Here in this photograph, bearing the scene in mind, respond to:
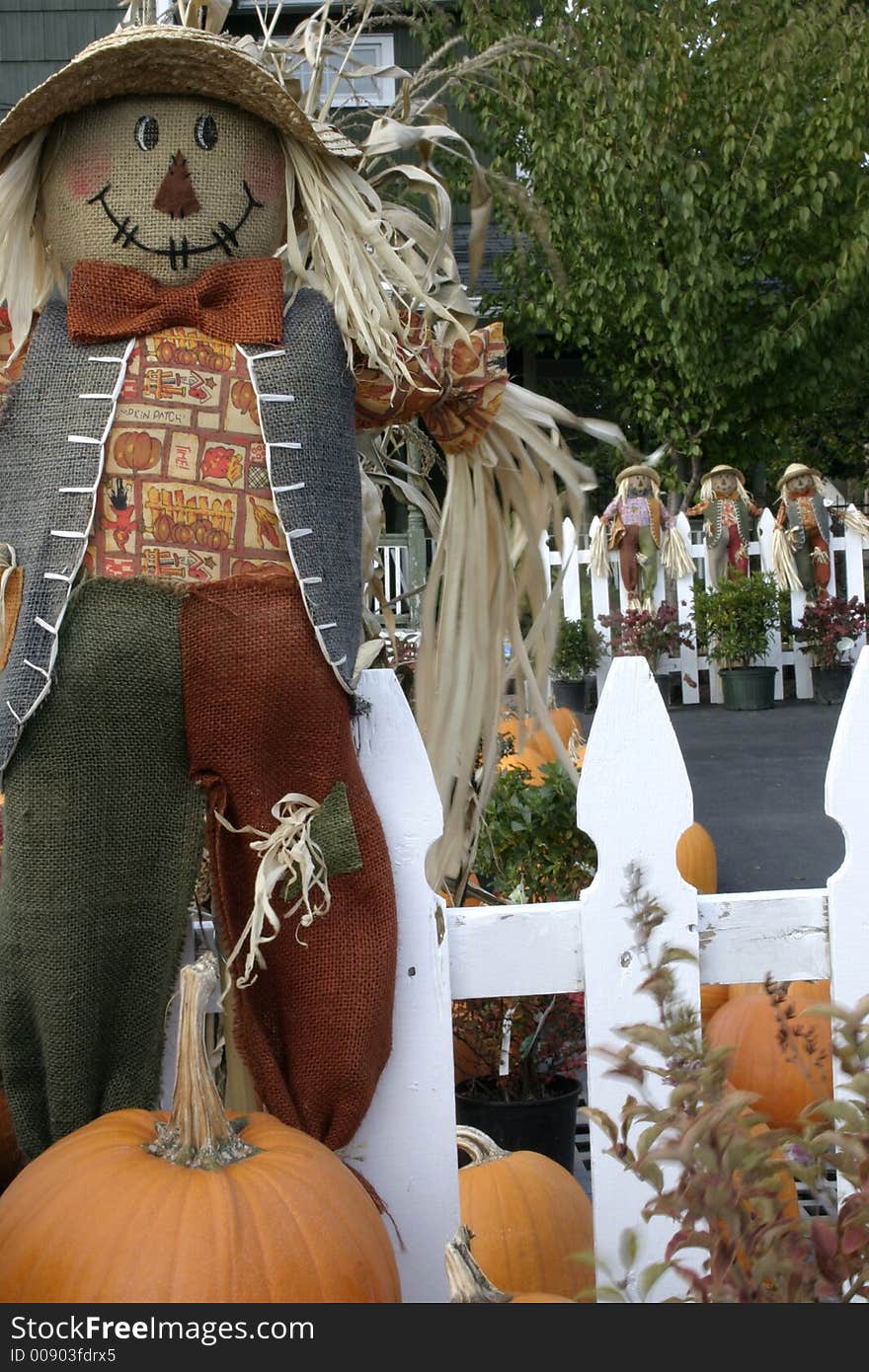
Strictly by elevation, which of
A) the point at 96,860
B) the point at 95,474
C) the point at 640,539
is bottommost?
the point at 96,860

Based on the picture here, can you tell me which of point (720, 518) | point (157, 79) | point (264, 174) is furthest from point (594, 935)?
point (720, 518)

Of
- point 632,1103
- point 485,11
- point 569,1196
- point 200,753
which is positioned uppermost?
point 485,11

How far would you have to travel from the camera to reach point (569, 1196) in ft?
6.71

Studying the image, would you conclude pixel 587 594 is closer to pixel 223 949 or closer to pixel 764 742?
pixel 764 742

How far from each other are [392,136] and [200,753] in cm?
97

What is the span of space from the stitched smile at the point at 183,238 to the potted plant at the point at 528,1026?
4.30ft

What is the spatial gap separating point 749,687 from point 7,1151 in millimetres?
7038

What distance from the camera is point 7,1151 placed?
212 centimetres

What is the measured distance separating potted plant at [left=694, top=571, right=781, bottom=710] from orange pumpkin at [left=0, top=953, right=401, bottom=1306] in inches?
286

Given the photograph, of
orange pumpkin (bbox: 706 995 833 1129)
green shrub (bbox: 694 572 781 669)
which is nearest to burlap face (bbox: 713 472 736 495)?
green shrub (bbox: 694 572 781 669)

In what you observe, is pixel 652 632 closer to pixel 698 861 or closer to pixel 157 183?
pixel 698 861

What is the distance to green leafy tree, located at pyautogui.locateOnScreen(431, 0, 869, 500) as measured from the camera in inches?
371

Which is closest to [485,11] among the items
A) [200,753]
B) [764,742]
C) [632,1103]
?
[764,742]

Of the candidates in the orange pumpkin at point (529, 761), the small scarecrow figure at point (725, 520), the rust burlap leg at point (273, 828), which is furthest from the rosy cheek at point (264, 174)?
the small scarecrow figure at point (725, 520)
